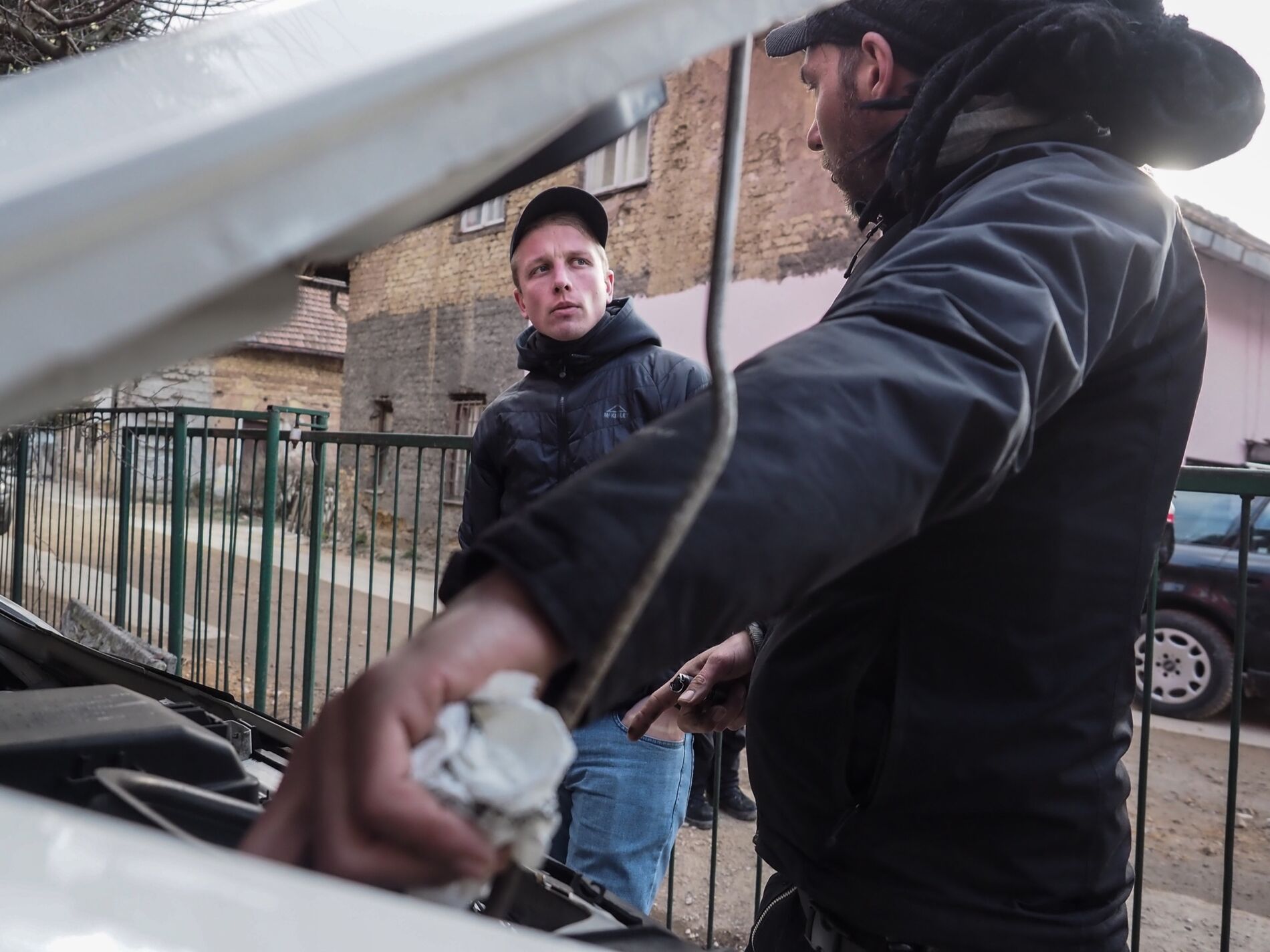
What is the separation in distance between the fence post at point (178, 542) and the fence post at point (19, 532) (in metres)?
2.04

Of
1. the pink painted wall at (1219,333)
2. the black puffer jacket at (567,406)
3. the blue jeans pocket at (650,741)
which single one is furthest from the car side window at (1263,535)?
the blue jeans pocket at (650,741)

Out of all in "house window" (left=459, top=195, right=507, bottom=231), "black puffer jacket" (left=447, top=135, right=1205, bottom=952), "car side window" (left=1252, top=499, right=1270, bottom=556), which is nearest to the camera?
"black puffer jacket" (left=447, top=135, right=1205, bottom=952)

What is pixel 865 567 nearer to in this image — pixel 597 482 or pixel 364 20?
pixel 597 482

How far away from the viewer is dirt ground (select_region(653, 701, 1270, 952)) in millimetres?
3471

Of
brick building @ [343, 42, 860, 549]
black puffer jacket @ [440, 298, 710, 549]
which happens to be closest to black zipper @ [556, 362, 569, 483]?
black puffer jacket @ [440, 298, 710, 549]

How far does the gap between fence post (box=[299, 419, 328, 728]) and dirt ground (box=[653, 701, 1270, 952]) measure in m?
2.02

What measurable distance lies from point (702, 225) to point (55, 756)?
9.03 meters

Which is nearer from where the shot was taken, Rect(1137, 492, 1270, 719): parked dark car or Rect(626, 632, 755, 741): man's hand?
Rect(626, 632, 755, 741): man's hand

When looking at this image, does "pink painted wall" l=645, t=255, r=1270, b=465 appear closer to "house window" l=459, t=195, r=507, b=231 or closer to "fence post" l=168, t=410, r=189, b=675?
"house window" l=459, t=195, r=507, b=231

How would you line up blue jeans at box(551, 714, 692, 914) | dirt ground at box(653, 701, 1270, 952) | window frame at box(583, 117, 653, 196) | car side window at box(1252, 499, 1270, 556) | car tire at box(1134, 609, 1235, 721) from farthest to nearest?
window frame at box(583, 117, 653, 196), car tire at box(1134, 609, 1235, 721), car side window at box(1252, 499, 1270, 556), dirt ground at box(653, 701, 1270, 952), blue jeans at box(551, 714, 692, 914)

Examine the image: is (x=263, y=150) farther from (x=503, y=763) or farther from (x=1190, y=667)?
(x=1190, y=667)

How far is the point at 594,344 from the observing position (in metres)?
2.81

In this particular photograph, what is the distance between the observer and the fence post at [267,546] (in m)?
4.79

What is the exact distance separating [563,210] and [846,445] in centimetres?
245
